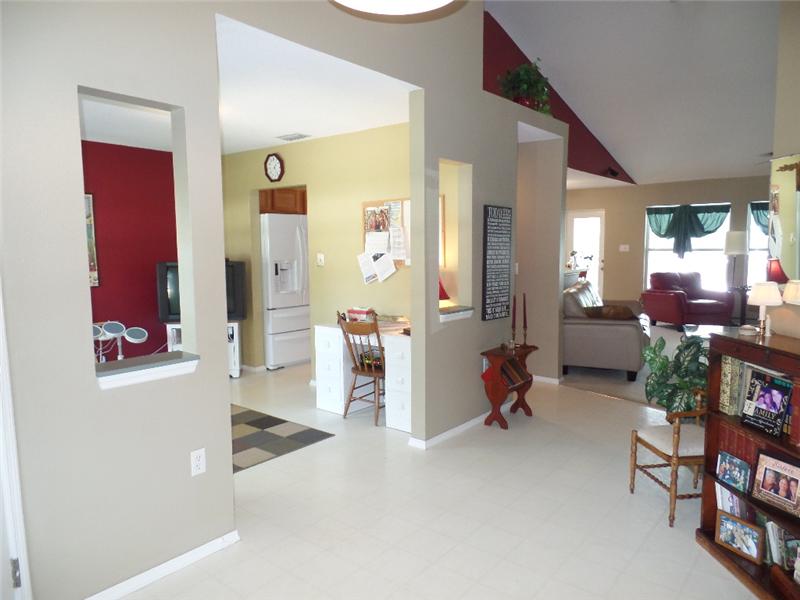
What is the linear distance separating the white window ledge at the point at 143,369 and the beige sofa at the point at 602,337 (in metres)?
4.34

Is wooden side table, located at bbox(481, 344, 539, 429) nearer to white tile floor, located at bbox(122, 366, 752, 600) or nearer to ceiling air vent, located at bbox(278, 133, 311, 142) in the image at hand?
white tile floor, located at bbox(122, 366, 752, 600)

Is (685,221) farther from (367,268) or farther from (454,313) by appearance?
(454,313)

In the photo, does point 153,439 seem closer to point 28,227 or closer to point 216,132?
point 28,227


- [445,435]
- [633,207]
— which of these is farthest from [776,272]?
[633,207]

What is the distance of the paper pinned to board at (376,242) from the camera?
4.98 metres

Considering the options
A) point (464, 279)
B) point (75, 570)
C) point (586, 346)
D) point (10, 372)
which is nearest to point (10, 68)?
point (10, 372)

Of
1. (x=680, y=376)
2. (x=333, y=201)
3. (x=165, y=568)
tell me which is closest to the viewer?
(x=165, y=568)

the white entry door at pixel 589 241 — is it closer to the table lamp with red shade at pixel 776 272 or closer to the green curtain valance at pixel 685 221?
the green curtain valance at pixel 685 221

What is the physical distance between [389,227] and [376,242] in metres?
0.21

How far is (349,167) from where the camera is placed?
516 cm

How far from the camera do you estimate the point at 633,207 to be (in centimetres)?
1016

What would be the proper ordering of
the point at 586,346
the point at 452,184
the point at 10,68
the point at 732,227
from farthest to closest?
the point at 732,227 < the point at 586,346 < the point at 452,184 < the point at 10,68

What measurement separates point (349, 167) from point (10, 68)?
3439 millimetres

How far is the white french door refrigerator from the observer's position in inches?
239
